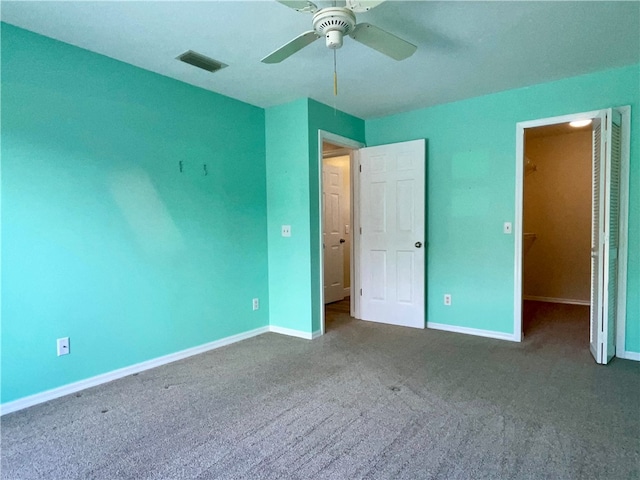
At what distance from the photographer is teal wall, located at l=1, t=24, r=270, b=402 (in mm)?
2285

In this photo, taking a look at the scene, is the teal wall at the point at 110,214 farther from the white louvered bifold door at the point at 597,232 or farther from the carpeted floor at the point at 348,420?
the white louvered bifold door at the point at 597,232

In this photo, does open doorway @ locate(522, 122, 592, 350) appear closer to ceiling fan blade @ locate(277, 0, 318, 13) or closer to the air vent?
the air vent

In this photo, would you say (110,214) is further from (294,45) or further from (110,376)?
(294,45)

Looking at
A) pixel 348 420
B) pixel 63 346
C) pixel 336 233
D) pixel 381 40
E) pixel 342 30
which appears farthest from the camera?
pixel 336 233

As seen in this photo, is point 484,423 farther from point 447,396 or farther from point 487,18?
point 487,18

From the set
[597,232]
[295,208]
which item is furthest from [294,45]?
[597,232]

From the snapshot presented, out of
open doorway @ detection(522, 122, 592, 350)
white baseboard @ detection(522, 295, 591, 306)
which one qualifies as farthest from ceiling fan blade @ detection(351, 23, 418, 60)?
white baseboard @ detection(522, 295, 591, 306)

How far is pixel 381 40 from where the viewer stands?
1969 mm

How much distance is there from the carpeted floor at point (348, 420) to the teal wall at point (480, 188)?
0.61 meters

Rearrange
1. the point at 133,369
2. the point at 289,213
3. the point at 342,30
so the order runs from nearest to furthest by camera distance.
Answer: the point at 342,30 → the point at 133,369 → the point at 289,213

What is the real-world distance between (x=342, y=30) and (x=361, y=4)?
0.16 m

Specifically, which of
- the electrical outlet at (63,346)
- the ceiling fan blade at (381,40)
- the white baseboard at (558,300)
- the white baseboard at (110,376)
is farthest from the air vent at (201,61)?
the white baseboard at (558,300)

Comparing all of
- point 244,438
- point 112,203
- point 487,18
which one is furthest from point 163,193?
point 487,18

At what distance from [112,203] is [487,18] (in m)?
2.74
